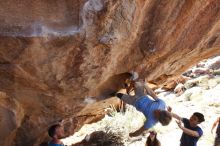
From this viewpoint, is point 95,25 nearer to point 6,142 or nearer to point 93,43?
point 93,43

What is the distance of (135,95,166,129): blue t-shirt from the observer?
5.39m

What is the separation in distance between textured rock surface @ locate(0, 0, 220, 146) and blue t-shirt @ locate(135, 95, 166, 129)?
0.61 metres

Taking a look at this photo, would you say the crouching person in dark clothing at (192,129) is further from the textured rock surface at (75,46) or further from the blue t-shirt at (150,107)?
the textured rock surface at (75,46)

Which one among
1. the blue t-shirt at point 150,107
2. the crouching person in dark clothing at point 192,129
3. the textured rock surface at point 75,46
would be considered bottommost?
the crouching person in dark clothing at point 192,129

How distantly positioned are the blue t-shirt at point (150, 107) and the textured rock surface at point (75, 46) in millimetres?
609

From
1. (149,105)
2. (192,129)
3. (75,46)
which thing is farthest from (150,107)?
(75,46)

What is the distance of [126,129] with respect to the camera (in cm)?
1100

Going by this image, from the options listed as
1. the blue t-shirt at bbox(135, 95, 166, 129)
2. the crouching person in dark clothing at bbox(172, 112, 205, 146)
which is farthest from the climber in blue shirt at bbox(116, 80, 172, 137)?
the crouching person in dark clothing at bbox(172, 112, 205, 146)

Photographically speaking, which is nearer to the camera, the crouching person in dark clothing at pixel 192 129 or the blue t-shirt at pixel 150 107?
the blue t-shirt at pixel 150 107

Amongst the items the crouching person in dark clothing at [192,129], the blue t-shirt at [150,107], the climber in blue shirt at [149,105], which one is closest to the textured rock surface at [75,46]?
the climber in blue shirt at [149,105]

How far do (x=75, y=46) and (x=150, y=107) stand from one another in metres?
1.37

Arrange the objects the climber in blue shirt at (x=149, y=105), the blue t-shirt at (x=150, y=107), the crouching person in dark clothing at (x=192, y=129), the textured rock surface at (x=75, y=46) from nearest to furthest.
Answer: the textured rock surface at (x=75, y=46) → the climber in blue shirt at (x=149, y=105) → the blue t-shirt at (x=150, y=107) → the crouching person in dark clothing at (x=192, y=129)

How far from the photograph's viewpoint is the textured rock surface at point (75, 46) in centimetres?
461

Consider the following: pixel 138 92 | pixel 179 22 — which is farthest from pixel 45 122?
pixel 179 22
